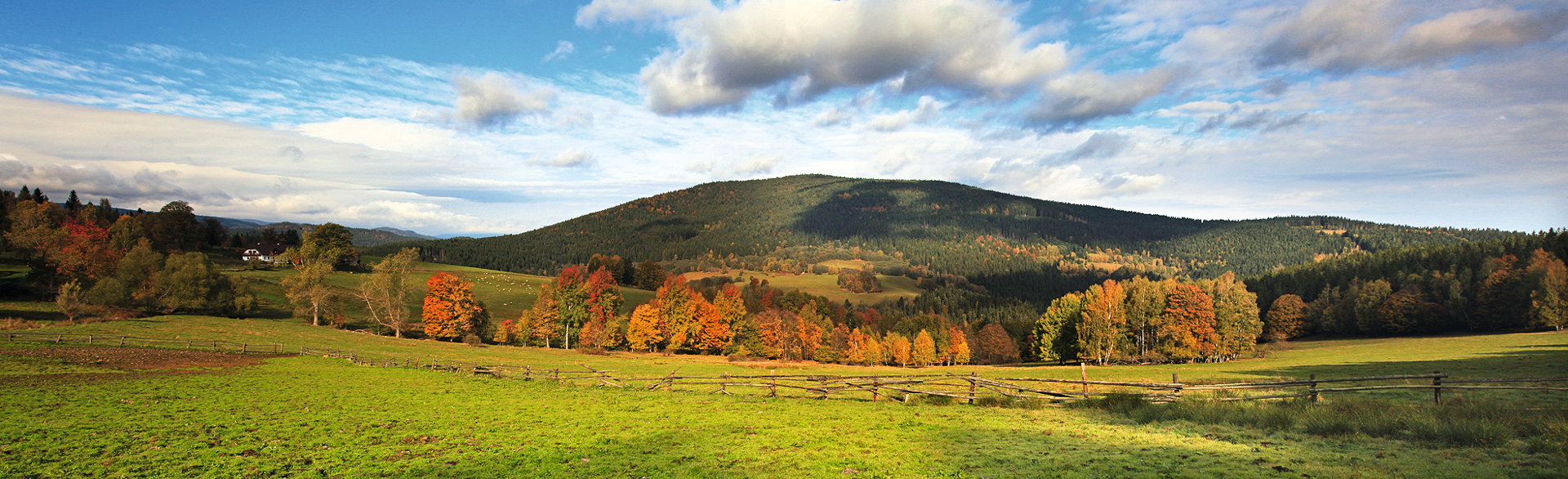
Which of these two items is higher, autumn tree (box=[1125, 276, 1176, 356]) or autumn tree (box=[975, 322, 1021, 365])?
autumn tree (box=[1125, 276, 1176, 356])

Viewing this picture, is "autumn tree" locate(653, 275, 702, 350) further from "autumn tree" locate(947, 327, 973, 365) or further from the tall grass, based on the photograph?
the tall grass

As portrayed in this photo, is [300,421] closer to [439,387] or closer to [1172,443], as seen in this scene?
[439,387]

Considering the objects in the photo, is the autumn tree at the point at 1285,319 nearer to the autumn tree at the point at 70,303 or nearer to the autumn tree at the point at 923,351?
the autumn tree at the point at 923,351

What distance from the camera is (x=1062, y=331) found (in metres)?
73.2

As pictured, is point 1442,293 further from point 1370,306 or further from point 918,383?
point 918,383

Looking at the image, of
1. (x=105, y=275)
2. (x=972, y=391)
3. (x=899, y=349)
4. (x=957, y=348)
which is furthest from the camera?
(x=957, y=348)

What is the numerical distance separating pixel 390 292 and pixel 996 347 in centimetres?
8078

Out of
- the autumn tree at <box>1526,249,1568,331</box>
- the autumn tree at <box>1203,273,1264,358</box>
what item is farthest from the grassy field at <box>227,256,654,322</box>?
the autumn tree at <box>1526,249,1568,331</box>

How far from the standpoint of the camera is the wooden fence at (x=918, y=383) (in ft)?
65.9

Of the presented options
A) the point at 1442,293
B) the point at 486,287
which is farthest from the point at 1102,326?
the point at 486,287

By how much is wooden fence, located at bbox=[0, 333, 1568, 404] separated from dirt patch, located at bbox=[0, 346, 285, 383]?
375 centimetres

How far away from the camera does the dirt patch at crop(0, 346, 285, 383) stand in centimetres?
2589

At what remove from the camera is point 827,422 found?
754 inches

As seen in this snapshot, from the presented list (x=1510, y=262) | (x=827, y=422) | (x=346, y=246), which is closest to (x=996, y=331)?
(x=1510, y=262)
